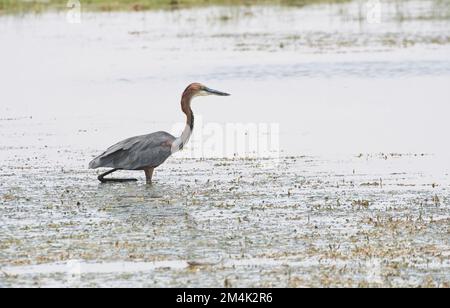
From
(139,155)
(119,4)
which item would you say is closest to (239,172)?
(139,155)

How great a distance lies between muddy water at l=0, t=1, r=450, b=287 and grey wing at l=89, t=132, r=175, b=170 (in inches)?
9.6

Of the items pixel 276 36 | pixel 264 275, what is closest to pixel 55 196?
pixel 264 275

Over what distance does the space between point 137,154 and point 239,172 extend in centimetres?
118

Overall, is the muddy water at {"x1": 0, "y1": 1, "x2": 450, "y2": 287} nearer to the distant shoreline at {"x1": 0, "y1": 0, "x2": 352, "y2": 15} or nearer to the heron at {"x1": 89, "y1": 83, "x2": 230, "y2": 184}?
the heron at {"x1": 89, "y1": 83, "x2": 230, "y2": 184}

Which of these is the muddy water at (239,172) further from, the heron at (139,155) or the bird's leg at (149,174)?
the heron at (139,155)

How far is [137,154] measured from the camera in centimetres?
1315

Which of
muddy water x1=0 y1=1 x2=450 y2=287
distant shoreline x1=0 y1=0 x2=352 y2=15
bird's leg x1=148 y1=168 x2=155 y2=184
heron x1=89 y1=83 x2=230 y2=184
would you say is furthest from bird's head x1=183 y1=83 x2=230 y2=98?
distant shoreline x1=0 y1=0 x2=352 y2=15

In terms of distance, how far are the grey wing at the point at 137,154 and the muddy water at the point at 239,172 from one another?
243 millimetres

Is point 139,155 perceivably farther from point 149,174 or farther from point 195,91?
point 195,91

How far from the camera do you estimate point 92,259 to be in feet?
31.1

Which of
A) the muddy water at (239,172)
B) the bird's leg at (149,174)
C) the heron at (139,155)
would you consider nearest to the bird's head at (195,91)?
the heron at (139,155)

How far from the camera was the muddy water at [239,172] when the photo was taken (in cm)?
930
